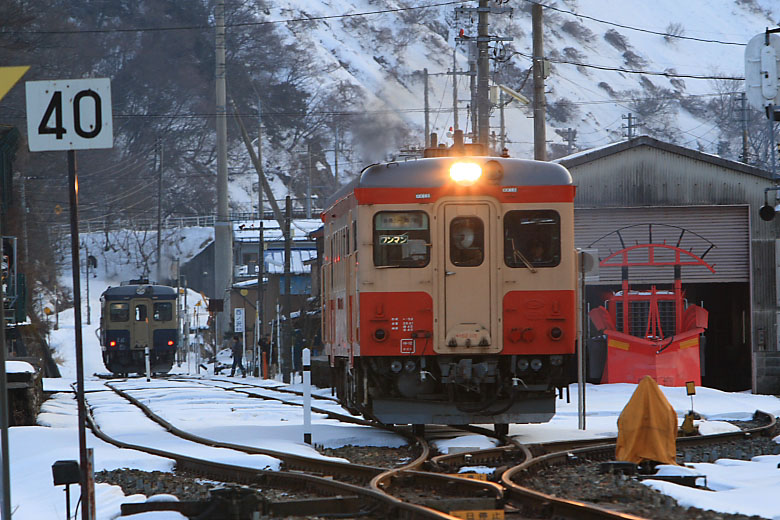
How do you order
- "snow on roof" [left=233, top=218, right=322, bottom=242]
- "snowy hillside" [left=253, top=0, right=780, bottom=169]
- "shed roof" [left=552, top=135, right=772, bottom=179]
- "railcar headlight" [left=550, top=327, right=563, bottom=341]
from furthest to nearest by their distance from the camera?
"snowy hillside" [left=253, top=0, right=780, bottom=169] < "snow on roof" [left=233, top=218, right=322, bottom=242] < "shed roof" [left=552, top=135, right=772, bottom=179] < "railcar headlight" [left=550, top=327, right=563, bottom=341]

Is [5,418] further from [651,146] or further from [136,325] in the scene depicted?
[136,325]

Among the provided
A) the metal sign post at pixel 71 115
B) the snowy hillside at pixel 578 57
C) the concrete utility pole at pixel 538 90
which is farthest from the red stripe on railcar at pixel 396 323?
the snowy hillside at pixel 578 57

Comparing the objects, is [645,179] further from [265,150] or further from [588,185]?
[265,150]

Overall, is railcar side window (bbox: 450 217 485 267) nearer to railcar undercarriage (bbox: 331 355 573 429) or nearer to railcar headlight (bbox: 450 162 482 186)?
railcar headlight (bbox: 450 162 482 186)

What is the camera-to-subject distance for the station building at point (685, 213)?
82.7 ft

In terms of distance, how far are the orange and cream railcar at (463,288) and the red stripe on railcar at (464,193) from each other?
11 millimetres

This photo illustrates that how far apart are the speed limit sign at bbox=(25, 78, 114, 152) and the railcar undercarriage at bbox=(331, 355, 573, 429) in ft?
19.7

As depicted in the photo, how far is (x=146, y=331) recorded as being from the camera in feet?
126

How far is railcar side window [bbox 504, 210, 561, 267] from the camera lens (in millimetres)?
13102

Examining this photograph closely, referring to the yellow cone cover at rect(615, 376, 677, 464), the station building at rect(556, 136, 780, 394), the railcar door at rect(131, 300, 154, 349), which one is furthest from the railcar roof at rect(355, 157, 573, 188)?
the railcar door at rect(131, 300, 154, 349)

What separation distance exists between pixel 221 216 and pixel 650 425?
163 feet

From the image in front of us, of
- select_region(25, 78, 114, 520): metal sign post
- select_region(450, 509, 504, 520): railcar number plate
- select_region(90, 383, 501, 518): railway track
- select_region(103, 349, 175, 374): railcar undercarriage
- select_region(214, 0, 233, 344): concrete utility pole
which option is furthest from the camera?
select_region(214, 0, 233, 344): concrete utility pole

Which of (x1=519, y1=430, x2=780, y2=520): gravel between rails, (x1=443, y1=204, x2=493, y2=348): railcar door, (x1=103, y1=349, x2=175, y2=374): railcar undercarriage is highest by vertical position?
(x1=443, y1=204, x2=493, y2=348): railcar door

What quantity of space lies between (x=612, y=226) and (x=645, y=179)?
120cm
